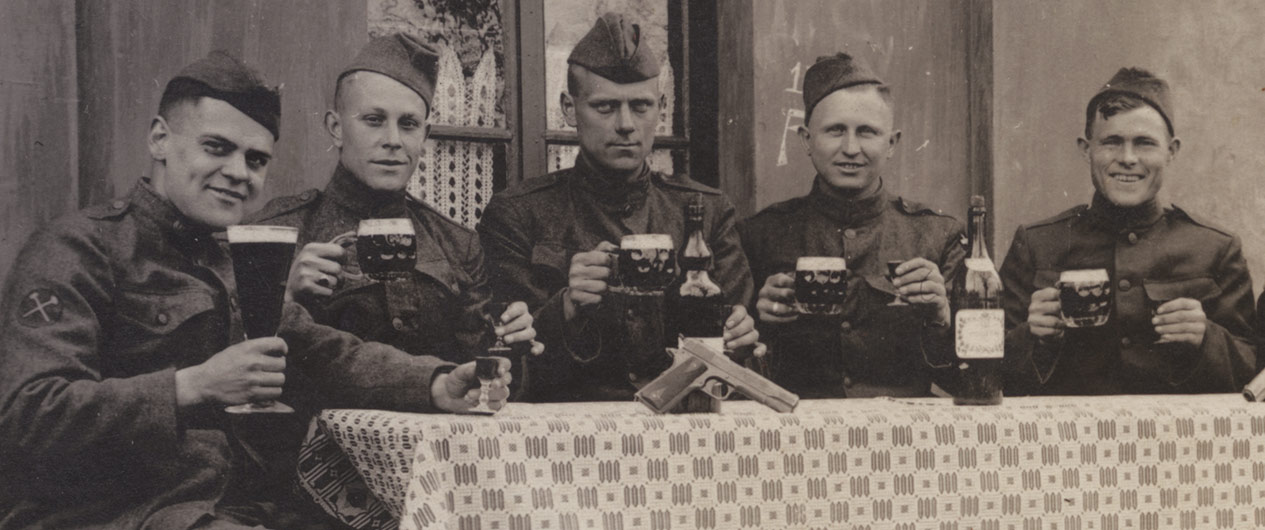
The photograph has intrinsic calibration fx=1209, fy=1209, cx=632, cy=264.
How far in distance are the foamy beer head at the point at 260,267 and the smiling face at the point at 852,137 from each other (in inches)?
67.6

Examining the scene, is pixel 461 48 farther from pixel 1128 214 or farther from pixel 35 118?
pixel 1128 214

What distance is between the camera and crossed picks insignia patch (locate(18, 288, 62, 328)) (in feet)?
9.17

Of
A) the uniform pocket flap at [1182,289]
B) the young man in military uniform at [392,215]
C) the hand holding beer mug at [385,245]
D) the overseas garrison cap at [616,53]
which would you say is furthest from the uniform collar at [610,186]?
the uniform pocket flap at [1182,289]

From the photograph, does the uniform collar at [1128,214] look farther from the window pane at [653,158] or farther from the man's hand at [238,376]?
the man's hand at [238,376]

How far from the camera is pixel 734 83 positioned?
427 cm

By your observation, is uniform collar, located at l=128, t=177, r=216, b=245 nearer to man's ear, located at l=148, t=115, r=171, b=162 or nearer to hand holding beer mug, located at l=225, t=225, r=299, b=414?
man's ear, located at l=148, t=115, r=171, b=162

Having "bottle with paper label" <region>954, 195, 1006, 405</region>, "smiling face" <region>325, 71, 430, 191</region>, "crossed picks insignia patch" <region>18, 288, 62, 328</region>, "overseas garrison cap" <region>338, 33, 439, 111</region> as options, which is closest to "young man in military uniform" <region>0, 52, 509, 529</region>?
"crossed picks insignia patch" <region>18, 288, 62, 328</region>

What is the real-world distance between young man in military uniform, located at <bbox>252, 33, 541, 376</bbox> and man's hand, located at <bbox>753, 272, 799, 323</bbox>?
2.60 feet

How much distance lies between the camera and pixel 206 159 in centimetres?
307

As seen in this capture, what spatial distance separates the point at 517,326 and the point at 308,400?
1.92 ft

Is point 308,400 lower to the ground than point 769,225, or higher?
lower

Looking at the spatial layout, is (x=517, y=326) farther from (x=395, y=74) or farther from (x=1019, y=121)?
(x=1019, y=121)

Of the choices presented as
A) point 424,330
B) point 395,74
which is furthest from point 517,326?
point 395,74

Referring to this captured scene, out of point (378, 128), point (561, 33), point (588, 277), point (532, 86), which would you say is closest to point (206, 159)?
point (378, 128)
